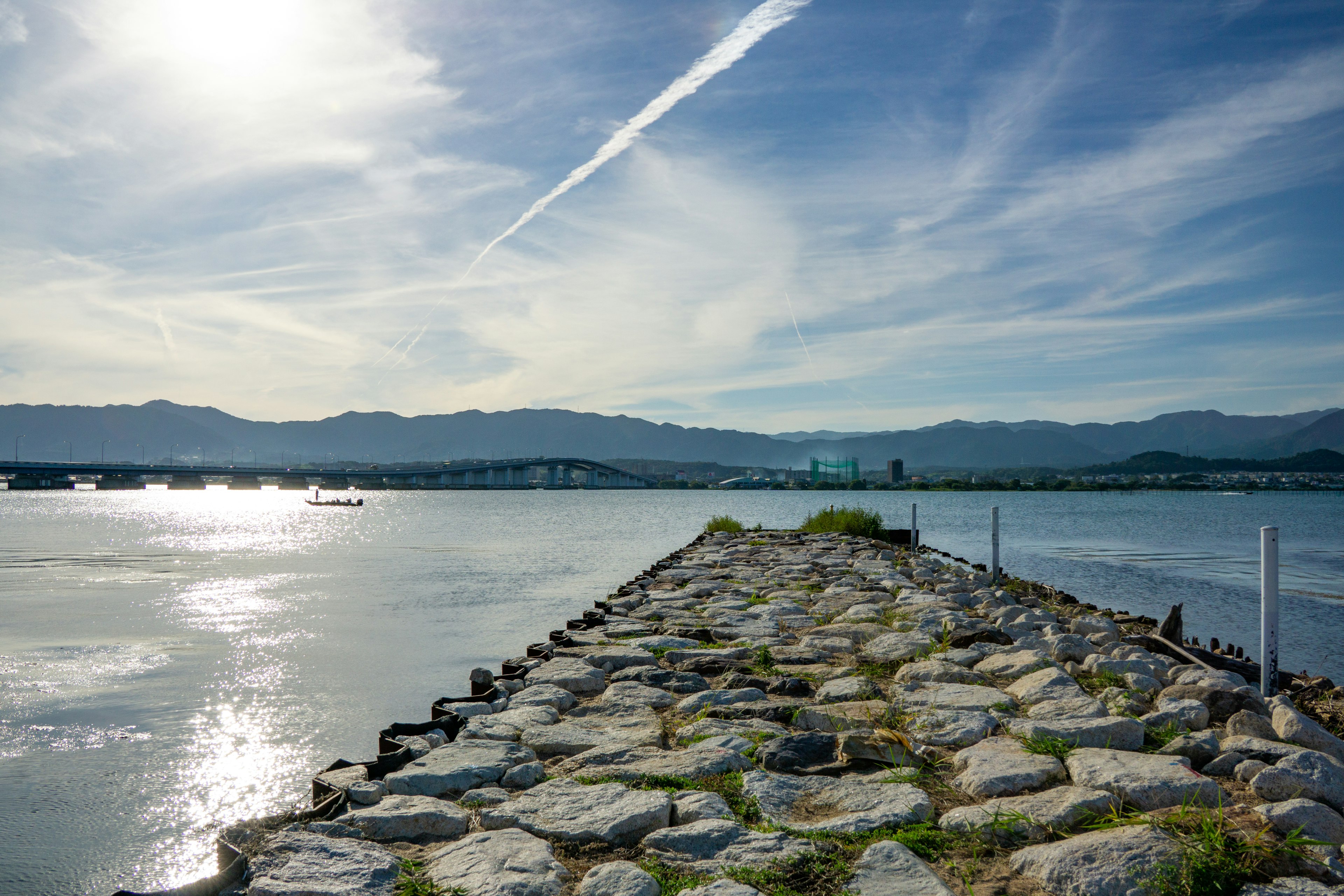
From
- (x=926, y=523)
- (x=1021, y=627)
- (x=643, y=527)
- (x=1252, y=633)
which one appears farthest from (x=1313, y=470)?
(x=1021, y=627)

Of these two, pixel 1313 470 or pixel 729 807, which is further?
pixel 1313 470

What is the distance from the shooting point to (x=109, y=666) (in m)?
9.20

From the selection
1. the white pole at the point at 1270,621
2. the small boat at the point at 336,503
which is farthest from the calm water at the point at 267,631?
the small boat at the point at 336,503

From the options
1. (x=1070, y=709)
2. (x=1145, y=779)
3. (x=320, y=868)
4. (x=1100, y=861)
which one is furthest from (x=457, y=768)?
(x=1070, y=709)

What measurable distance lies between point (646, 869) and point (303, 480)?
162 meters

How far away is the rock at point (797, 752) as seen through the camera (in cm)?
411

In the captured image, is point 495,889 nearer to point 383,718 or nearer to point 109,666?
point 383,718

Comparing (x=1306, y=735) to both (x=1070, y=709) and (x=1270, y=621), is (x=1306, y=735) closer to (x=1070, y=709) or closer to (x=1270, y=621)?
(x=1070, y=709)

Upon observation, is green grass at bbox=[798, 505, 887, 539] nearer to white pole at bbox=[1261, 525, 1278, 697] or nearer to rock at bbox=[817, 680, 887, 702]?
white pole at bbox=[1261, 525, 1278, 697]

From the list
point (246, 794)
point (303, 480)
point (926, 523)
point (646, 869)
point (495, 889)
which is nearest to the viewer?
point (495, 889)

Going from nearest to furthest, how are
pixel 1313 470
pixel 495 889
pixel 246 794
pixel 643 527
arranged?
pixel 495 889 < pixel 246 794 < pixel 643 527 < pixel 1313 470

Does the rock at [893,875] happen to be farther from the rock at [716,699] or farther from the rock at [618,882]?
the rock at [716,699]

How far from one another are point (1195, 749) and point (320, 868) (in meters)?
4.03

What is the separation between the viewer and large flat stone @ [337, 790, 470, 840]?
3508 millimetres
